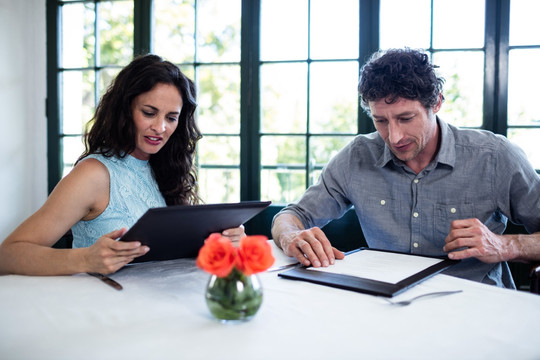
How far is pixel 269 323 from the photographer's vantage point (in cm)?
91

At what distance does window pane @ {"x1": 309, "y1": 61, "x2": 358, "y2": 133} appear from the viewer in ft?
9.62

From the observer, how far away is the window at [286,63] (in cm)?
267

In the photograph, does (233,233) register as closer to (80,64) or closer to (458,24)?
(458,24)

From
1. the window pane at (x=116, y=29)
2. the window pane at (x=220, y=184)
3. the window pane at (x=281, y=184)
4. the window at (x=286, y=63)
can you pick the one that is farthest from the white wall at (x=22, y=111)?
the window pane at (x=281, y=184)

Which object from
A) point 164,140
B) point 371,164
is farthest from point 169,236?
point 371,164

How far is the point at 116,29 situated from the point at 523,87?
2.79m

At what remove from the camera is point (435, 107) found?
174 cm

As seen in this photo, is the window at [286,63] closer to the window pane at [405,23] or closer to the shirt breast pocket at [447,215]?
the window pane at [405,23]

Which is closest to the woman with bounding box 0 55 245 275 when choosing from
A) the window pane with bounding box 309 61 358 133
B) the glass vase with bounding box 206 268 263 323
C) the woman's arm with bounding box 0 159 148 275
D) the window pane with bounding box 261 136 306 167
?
the woman's arm with bounding box 0 159 148 275

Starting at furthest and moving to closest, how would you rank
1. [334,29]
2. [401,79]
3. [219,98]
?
1. [219,98]
2. [334,29]
3. [401,79]

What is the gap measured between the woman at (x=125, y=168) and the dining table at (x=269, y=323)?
231 millimetres

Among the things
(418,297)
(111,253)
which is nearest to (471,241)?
(418,297)

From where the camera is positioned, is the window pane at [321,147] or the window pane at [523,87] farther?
the window pane at [321,147]

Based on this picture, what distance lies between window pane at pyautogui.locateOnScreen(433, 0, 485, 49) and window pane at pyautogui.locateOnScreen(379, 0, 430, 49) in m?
0.06
